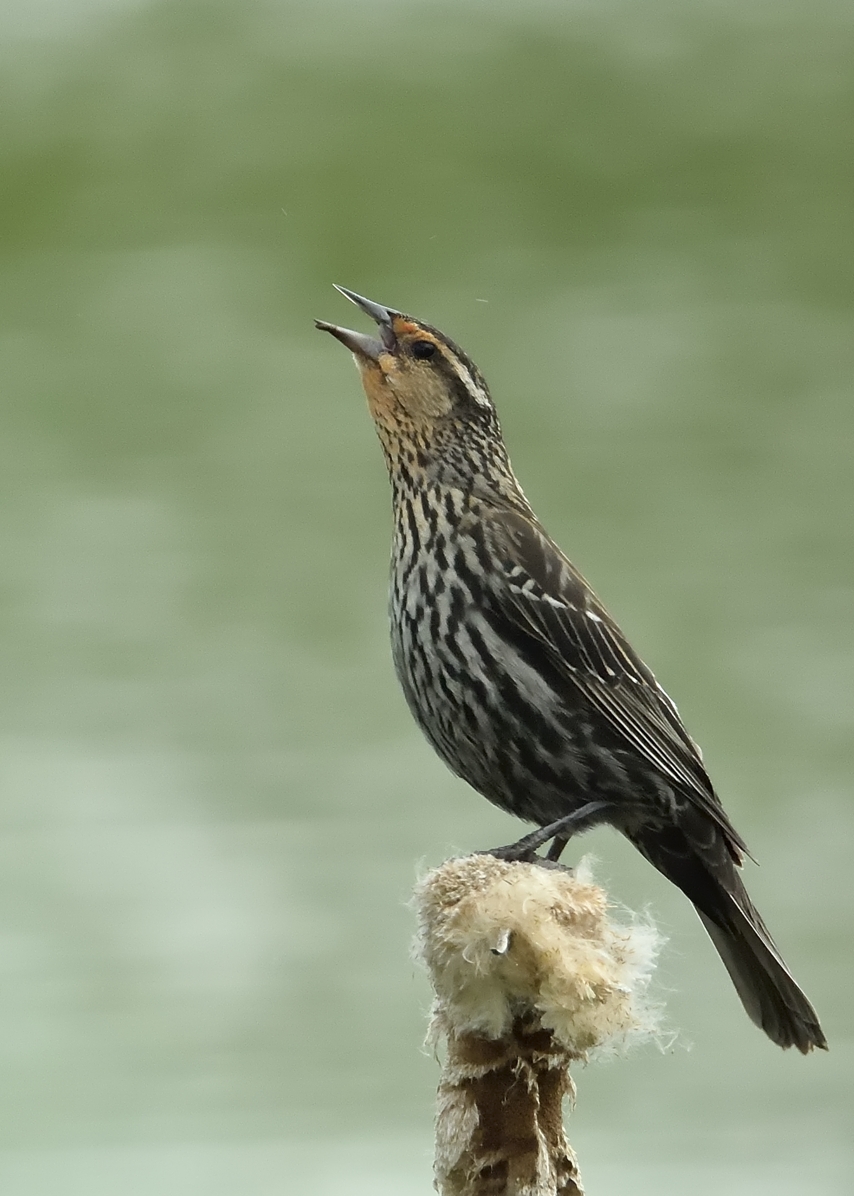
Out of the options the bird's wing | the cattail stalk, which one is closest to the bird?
the bird's wing

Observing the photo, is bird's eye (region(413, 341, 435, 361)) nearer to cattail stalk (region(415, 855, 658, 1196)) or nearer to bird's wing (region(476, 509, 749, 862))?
Answer: bird's wing (region(476, 509, 749, 862))

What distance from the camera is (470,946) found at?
5.02ft

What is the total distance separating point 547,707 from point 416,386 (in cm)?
57

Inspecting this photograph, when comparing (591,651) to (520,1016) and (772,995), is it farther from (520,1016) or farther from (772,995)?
(520,1016)

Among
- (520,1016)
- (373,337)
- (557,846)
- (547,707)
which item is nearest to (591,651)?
(547,707)

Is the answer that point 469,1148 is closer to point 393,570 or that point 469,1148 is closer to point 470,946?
point 470,946

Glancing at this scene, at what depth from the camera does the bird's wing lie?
98.4 inches

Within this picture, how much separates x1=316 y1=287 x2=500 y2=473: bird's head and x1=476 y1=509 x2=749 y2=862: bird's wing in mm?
224

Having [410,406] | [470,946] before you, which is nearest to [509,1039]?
→ [470,946]

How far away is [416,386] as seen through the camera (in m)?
2.75

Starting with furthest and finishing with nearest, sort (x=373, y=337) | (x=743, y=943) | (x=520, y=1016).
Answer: (x=373, y=337), (x=743, y=943), (x=520, y=1016)

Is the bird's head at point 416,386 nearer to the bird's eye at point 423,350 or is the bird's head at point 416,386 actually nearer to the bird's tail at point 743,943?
the bird's eye at point 423,350

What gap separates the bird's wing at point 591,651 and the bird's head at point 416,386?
224 mm

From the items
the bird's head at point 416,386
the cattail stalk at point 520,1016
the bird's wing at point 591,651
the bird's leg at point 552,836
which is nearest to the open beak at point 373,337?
the bird's head at point 416,386
